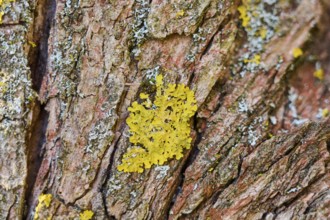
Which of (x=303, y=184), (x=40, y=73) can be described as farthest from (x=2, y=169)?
(x=303, y=184)

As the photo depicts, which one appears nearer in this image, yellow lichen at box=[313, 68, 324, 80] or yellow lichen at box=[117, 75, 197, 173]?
yellow lichen at box=[117, 75, 197, 173]

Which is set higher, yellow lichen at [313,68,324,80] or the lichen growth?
the lichen growth

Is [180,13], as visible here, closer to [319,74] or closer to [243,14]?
[243,14]

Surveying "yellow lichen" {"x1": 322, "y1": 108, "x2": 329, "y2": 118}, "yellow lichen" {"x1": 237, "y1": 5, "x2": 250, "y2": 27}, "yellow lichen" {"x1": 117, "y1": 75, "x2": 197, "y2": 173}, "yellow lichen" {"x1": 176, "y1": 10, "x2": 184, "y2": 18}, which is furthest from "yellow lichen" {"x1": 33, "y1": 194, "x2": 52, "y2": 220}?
"yellow lichen" {"x1": 322, "y1": 108, "x2": 329, "y2": 118}

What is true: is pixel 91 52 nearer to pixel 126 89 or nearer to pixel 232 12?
pixel 126 89

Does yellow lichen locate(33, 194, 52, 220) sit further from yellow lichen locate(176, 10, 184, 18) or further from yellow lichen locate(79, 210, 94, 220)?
yellow lichen locate(176, 10, 184, 18)

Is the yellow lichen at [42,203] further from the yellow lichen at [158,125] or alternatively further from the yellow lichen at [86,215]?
the yellow lichen at [158,125]

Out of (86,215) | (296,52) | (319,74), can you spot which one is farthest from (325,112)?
(86,215)
